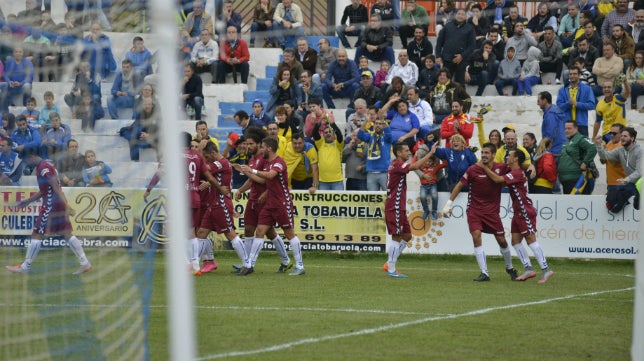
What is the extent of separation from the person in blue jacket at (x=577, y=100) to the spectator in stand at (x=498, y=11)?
3749mm

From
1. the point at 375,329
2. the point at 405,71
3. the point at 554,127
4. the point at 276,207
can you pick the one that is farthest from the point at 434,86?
the point at 375,329

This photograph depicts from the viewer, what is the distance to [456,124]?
69.5 feet

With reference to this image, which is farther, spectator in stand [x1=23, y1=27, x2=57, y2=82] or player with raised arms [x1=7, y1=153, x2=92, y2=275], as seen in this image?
player with raised arms [x1=7, y1=153, x2=92, y2=275]

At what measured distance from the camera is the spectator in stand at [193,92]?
890 inches

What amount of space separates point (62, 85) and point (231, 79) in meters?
16.7

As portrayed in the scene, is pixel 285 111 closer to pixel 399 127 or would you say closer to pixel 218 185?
pixel 399 127

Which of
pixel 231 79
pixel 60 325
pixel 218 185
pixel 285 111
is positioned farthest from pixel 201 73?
pixel 60 325

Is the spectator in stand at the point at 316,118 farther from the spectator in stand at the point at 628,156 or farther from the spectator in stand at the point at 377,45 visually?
the spectator in stand at the point at 628,156

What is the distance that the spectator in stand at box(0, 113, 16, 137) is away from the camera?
364 inches

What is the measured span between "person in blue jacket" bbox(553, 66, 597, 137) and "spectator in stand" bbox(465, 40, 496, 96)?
2.43 m

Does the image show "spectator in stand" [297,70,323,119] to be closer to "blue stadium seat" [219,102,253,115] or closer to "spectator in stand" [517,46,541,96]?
"blue stadium seat" [219,102,253,115]

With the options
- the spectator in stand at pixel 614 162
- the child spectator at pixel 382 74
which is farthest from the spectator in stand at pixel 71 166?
the child spectator at pixel 382 74

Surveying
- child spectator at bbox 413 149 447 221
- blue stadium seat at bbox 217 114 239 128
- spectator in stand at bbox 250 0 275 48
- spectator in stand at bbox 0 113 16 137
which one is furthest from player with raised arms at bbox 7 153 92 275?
spectator in stand at bbox 250 0 275 48

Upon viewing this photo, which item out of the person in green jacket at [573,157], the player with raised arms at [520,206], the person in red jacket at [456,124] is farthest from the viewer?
the person in red jacket at [456,124]
